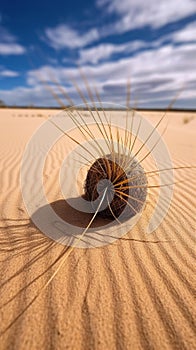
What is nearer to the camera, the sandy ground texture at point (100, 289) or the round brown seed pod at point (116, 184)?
the sandy ground texture at point (100, 289)

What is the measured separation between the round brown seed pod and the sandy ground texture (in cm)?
25

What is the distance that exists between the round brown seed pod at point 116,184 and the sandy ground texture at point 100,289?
0.83ft

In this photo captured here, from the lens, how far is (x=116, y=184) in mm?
2088

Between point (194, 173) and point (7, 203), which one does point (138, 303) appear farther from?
point (194, 173)

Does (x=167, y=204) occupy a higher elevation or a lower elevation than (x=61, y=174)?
lower

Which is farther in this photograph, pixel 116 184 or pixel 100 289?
pixel 116 184

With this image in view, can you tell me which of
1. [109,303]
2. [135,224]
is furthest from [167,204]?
[109,303]

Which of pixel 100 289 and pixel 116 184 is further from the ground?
pixel 116 184

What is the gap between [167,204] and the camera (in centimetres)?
289

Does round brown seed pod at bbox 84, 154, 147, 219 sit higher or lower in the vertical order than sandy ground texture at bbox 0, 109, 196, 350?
higher

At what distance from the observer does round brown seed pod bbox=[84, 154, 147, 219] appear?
216cm

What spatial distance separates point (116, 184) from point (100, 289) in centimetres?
83

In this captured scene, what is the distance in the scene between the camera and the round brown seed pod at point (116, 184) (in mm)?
2158

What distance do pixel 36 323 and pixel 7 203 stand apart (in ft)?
5.54
